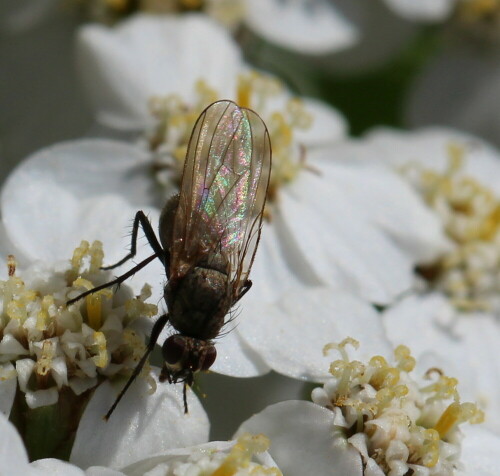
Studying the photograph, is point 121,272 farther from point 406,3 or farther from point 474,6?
point 474,6

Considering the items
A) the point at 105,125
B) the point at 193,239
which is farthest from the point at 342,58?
the point at 193,239

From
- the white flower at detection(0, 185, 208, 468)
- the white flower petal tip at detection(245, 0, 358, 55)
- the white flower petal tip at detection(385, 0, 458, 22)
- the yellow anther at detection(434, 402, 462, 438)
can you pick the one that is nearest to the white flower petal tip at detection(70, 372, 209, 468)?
the white flower at detection(0, 185, 208, 468)

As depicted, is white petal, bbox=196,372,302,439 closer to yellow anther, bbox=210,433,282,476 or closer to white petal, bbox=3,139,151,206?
yellow anther, bbox=210,433,282,476

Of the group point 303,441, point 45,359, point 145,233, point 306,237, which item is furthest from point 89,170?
point 303,441

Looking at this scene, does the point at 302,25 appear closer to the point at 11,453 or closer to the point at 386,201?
the point at 386,201

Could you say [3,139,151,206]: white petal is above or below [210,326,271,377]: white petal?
above
